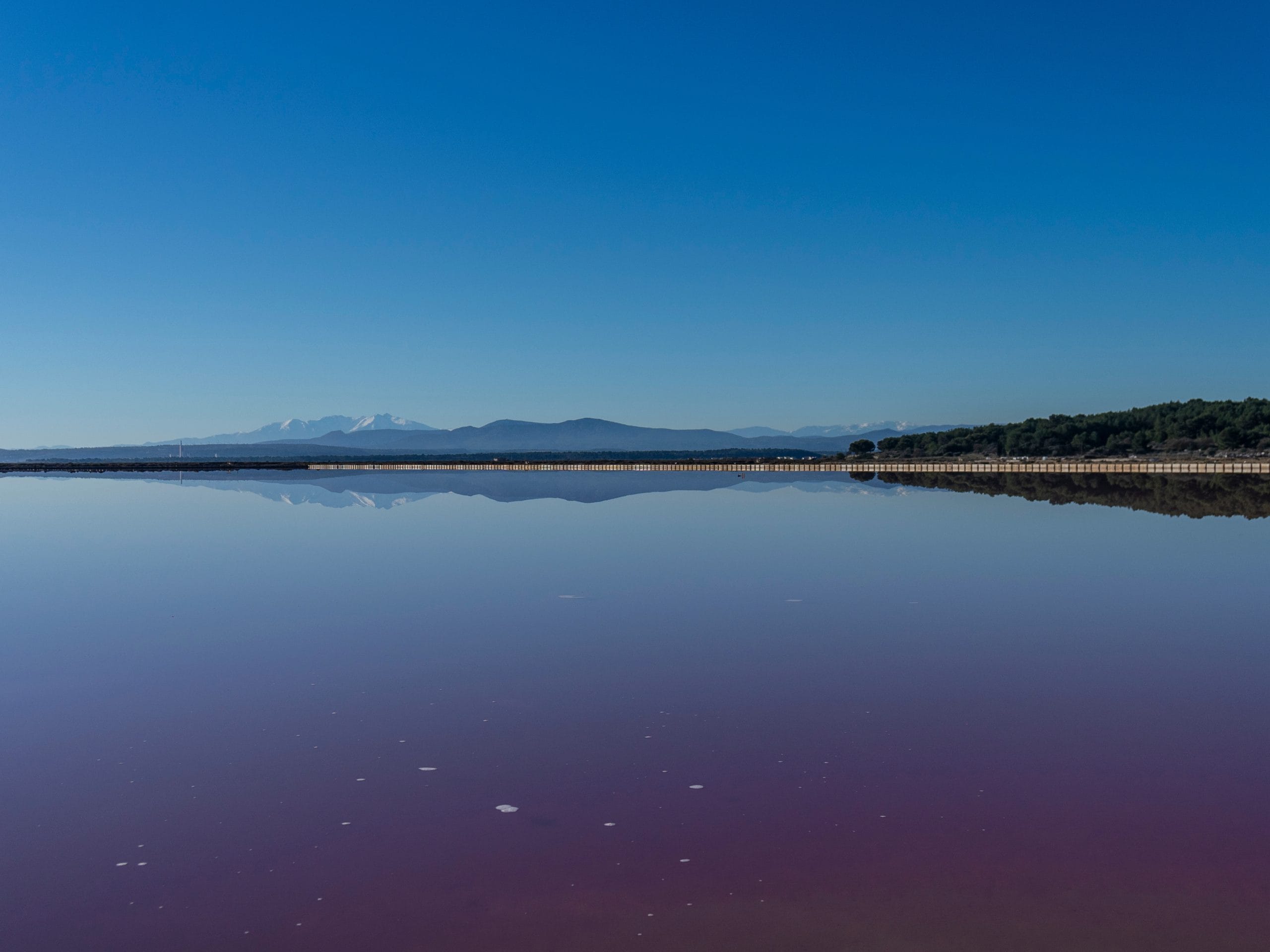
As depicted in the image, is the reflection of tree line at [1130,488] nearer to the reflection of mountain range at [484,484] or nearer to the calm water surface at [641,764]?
the reflection of mountain range at [484,484]

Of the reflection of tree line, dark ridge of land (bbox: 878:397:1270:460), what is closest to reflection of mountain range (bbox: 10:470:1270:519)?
the reflection of tree line

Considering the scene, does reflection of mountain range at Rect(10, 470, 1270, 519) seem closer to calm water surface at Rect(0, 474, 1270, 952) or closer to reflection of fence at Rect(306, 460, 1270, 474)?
reflection of fence at Rect(306, 460, 1270, 474)

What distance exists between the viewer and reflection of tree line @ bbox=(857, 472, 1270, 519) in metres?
39.5

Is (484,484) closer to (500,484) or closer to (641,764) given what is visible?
(500,484)

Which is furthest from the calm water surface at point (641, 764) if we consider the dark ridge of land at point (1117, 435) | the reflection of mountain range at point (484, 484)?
the dark ridge of land at point (1117, 435)

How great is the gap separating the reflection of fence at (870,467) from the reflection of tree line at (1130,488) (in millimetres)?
5280

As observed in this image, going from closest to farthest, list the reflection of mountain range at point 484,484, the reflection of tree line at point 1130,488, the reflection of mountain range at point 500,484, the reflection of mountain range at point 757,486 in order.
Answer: the reflection of tree line at point 1130,488 < the reflection of mountain range at point 757,486 < the reflection of mountain range at point 500,484 < the reflection of mountain range at point 484,484

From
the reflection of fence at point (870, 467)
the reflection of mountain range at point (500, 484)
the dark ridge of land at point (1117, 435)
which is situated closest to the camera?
the reflection of mountain range at point (500, 484)

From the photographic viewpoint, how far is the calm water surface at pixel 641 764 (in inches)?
236

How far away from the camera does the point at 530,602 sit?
55.2 feet

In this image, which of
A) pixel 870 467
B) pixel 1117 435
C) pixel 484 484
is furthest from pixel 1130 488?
pixel 1117 435

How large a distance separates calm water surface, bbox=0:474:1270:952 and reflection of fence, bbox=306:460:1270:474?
230ft

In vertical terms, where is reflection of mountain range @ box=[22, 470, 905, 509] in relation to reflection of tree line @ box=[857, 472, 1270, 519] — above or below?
above

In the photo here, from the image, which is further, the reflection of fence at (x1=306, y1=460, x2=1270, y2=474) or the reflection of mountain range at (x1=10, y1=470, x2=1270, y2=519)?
the reflection of fence at (x1=306, y1=460, x2=1270, y2=474)
